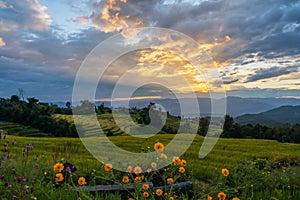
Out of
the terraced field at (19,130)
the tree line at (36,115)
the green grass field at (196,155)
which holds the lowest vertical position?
the green grass field at (196,155)

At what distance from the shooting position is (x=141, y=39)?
7.07 meters

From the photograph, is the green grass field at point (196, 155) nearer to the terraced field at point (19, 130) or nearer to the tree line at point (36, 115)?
the tree line at point (36, 115)

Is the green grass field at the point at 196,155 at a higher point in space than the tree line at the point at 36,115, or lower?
lower

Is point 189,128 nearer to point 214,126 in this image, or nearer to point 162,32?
point 214,126

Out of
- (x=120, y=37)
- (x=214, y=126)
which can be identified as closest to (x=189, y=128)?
(x=214, y=126)

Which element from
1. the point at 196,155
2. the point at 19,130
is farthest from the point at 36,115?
the point at 196,155

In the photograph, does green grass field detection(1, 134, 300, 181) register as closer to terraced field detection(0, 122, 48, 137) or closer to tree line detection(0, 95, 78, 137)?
tree line detection(0, 95, 78, 137)

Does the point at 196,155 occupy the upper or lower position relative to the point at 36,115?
lower

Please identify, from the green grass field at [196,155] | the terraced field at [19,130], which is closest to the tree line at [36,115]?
the terraced field at [19,130]

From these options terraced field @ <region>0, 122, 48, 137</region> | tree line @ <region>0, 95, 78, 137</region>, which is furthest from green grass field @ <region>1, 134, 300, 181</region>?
terraced field @ <region>0, 122, 48, 137</region>

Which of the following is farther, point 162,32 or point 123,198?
point 162,32

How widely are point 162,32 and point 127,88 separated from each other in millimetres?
1731

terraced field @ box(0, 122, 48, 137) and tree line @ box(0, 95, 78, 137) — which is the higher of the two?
tree line @ box(0, 95, 78, 137)

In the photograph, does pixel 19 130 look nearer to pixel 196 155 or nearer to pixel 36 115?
pixel 36 115
